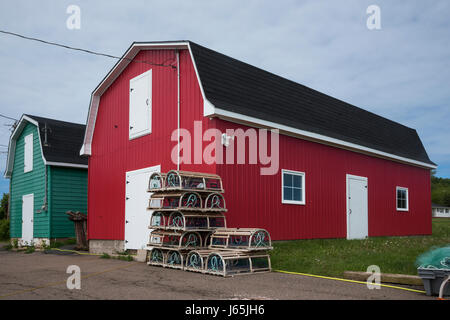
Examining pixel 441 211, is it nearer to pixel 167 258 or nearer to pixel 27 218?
pixel 27 218

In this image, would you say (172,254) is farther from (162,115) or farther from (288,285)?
(162,115)

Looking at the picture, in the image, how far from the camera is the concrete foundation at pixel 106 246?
1337 cm

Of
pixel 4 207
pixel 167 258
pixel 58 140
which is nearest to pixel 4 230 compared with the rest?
pixel 4 207

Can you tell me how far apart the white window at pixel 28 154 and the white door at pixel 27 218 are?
1.18 m

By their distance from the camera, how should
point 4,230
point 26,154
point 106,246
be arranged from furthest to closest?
point 4,230
point 26,154
point 106,246

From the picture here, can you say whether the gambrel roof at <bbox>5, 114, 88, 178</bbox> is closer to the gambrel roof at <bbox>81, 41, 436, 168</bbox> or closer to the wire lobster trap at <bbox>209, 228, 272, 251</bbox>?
the gambrel roof at <bbox>81, 41, 436, 168</bbox>

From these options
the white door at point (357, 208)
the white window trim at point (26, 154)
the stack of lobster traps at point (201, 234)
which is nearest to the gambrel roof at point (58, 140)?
the white window trim at point (26, 154)

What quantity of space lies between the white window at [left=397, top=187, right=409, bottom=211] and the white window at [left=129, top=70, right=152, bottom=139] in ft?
32.8

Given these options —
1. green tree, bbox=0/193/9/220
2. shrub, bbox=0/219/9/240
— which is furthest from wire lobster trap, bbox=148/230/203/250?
green tree, bbox=0/193/9/220

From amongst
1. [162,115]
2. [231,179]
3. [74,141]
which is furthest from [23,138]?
[231,179]

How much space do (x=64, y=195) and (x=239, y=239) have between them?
34.6ft

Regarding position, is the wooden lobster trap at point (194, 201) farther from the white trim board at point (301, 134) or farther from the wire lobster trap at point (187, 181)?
the white trim board at point (301, 134)

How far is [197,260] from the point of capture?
8.59m

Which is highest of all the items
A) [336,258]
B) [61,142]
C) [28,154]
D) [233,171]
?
[61,142]
